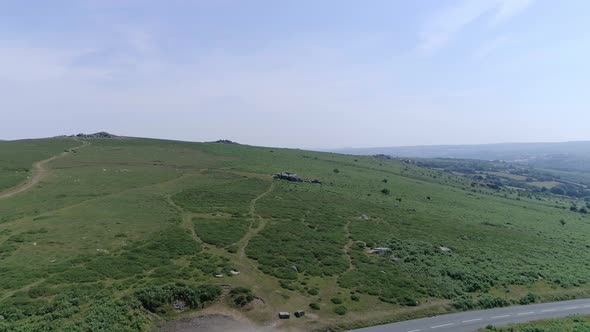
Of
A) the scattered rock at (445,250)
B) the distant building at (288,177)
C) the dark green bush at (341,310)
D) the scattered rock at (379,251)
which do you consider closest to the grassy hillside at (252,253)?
the dark green bush at (341,310)

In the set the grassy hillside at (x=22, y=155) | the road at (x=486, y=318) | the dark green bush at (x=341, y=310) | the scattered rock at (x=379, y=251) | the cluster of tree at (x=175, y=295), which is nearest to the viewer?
the cluster of tree at (x=175, y=295)

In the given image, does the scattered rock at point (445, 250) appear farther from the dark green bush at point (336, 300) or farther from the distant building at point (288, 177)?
the distant building at point (288, 177)

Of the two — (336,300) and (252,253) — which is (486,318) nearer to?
(336,300)

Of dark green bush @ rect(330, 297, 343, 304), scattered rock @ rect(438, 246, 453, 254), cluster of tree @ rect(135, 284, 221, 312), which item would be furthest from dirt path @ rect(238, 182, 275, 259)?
scattered rock @ rect(438, 246, 453, 254)

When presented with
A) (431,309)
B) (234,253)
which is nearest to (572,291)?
(431,309)

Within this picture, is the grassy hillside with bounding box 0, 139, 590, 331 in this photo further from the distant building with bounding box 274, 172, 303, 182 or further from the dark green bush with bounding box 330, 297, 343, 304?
the distant building with bounding box 274, 172, 303, 182

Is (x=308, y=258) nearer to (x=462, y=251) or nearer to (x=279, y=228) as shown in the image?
(x=279, y=228)
